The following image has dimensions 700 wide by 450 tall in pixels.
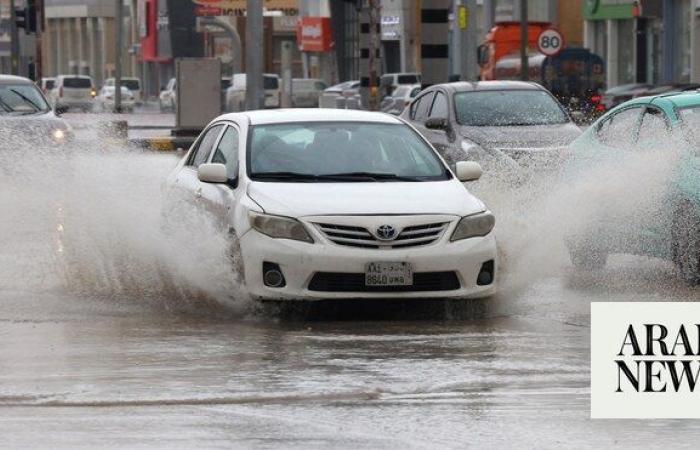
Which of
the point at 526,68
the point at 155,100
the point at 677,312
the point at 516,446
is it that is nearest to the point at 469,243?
the point at 677,312

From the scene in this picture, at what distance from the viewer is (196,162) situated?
15.3 m

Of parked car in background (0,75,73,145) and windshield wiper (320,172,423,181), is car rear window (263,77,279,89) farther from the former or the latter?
windshield wiper (320,172,423,181)

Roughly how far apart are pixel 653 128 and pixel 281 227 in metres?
4.13

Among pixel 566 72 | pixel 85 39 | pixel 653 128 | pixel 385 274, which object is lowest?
pixel 85 39

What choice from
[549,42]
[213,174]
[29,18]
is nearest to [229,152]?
[213,174]

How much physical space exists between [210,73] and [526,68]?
13.4 metres

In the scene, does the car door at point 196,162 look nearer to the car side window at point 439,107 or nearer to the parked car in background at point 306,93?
the car side window at point 439,107

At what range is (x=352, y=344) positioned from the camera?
11445 millimetres

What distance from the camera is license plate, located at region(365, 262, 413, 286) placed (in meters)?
12.4

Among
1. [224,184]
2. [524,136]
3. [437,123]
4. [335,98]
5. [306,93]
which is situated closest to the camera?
[224,184]

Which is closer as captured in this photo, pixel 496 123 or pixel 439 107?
pixel 496 123

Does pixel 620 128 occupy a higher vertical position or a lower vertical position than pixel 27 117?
higher

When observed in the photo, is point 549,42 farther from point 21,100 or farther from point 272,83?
point 272,83

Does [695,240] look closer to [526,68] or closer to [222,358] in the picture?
[222,358]
